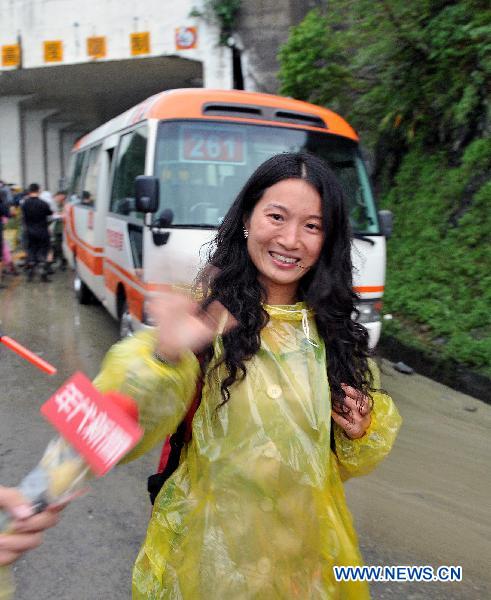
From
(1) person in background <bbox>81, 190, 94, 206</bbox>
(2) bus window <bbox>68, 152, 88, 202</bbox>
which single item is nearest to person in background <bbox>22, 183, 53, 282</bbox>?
(2) bus window <bbox>68, 152, 88, 202</bbox>

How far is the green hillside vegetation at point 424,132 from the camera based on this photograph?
651cm

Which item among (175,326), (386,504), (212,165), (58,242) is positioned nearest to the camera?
(175,326)

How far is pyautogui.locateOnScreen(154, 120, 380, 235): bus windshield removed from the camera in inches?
198

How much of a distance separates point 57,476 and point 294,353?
2.01ft

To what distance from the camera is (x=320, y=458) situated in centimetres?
143

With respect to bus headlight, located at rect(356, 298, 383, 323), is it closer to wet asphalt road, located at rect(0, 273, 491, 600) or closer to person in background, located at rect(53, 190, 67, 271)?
wet asphalt road, located at rect(0, 273, 491, 600)

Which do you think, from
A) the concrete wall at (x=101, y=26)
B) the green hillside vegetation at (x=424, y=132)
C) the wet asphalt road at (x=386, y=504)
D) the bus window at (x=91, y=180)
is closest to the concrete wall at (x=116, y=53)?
the concrete wall at (x=101, y=26)

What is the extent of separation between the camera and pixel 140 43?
1468cm

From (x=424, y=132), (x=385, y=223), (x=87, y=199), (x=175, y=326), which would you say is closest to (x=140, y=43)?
(x=87, y=199)

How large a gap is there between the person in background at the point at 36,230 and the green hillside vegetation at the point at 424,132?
5.20m

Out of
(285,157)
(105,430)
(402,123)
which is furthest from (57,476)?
(402,123)

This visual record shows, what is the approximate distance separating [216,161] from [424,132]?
15.8 ft

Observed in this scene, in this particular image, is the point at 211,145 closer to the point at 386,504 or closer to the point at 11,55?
the point at 386,504

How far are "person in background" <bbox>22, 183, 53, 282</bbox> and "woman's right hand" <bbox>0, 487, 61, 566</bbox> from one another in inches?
449
